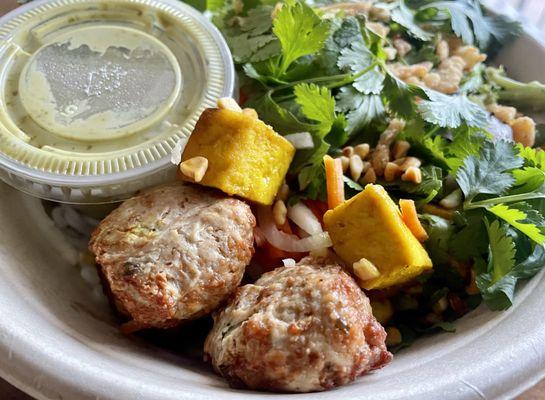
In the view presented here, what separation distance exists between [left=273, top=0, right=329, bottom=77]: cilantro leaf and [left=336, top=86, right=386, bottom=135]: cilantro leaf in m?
0.18

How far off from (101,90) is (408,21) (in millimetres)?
1218

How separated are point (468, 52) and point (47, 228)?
1.69 meters

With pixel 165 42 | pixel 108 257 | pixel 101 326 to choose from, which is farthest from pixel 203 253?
pixel 165 42

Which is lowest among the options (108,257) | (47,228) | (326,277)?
(47,228)

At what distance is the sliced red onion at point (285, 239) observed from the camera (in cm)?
173

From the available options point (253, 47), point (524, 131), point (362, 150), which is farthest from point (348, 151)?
point (524, 131)

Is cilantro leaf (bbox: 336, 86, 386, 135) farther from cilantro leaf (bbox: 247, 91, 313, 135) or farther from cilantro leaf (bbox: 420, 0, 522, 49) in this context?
cilantro leaf (bbox: 420, 0, 522, 49)

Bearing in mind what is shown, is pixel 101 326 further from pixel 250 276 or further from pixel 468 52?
pixel 468 52

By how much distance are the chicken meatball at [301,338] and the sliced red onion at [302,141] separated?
19.8 inches

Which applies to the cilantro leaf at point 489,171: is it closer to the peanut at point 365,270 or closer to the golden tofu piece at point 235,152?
the peanut at point 365,270

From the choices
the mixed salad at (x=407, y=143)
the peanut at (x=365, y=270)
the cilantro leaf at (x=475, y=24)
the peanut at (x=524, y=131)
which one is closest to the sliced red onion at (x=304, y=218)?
the mixed salad at (x=407, y=143)

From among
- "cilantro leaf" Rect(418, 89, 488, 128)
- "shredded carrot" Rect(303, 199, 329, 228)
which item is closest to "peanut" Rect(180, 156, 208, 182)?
"shredded carrot" Rect(303, 199, 329, 228)

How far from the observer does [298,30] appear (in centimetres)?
192

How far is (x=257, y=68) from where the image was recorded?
2084 mm
